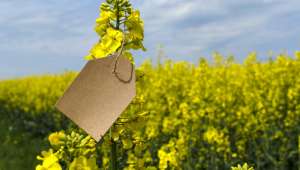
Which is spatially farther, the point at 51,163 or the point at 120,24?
the point at 120,24

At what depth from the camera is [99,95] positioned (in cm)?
147

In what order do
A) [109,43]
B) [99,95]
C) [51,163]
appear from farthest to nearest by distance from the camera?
[109,43] → [99,95] → [51,163]

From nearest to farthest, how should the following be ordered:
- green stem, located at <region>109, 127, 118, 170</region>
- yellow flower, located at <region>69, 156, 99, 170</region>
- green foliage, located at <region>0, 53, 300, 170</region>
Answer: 1. yellow flower, located at <region>69, 156, 99, 170</region>
2. green stem, located at <region>109, 127, 118, 170</region>
3. green foliage, located at <region>0, 53, 300, 170</region>

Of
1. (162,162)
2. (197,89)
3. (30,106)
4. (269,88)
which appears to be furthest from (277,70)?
(30,106)

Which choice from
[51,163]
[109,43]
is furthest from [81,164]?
[109,43]

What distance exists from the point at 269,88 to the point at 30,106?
31.8 ft

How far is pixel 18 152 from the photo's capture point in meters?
10.7

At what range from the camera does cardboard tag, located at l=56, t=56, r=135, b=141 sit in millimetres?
1432

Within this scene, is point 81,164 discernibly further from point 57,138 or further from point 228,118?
point 228,118

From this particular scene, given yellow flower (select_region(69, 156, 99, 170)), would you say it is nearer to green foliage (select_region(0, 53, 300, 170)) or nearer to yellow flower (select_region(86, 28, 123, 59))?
yellow flower (select_region(86, 28, 123, 59))

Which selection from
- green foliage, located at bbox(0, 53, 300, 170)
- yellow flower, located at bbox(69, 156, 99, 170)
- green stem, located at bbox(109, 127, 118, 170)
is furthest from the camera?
green foliage, located at bbox(0, 53, 300, 170)

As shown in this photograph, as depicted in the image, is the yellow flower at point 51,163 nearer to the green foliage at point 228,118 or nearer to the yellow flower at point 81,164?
the yellow flower at point 81,164

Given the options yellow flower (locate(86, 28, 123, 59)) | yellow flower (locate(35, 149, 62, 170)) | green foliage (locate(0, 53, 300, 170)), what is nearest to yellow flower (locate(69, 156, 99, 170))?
yellow flower (locate(35, 149, 62, 170))

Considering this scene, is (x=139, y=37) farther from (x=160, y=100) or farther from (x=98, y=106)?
(x=160, y=100)
